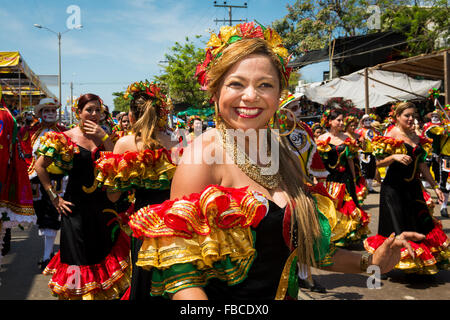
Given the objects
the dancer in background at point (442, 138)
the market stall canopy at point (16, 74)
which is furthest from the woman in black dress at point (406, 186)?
the market stall canopy at point (16, 74)

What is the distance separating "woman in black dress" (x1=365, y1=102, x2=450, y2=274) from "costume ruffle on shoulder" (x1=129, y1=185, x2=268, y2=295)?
175 inches

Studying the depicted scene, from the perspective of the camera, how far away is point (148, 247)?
1.55 meters

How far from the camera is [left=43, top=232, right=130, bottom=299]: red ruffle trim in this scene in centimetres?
410

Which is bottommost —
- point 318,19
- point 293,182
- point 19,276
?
point 19,276

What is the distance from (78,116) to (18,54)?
38.6ft

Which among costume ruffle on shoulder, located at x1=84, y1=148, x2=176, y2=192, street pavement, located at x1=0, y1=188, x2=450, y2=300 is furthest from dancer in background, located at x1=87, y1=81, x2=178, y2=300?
street pavement, located at x1=0, y1=188, x2=450, y2=300

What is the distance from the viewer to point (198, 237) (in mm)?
1562

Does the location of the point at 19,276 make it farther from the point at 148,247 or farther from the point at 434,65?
the point at 434,65

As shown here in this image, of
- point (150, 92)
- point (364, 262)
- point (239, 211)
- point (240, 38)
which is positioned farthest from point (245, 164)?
point (150, 92)

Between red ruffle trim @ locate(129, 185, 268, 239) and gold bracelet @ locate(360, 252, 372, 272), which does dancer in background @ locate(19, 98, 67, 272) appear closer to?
red ruffle trim @ locate(129, 185, 268, 239)

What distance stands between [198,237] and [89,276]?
304cm

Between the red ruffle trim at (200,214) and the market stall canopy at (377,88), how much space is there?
53.9ft

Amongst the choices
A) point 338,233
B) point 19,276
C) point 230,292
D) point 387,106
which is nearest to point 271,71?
point 338,233
